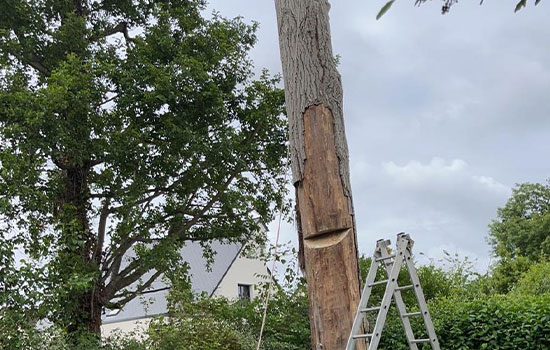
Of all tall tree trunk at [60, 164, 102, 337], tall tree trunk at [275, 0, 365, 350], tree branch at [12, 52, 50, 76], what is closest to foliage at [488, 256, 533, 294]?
tall tree trunk at [60, 164, 102, 337]

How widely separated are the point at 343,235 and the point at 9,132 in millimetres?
5611

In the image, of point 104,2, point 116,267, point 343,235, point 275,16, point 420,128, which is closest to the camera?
point 343,235

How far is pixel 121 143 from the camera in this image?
27.6 feet

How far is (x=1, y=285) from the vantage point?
7.41 meters

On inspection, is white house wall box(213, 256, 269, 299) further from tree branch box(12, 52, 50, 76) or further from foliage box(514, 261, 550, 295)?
tree branch box(12, 52, 50, 76)

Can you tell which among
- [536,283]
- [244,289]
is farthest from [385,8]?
[244,289]

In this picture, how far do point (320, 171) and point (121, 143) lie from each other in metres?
5.21

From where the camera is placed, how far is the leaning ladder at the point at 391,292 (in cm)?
347

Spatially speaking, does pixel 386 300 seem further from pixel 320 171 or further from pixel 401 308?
pixel 320 171

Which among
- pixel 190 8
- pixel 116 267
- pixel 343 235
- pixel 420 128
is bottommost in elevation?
pixel 343 235

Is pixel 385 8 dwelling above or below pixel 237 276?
below

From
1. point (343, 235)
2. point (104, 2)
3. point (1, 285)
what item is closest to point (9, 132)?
point (1, 285)

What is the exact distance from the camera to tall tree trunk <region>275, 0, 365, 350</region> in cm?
364

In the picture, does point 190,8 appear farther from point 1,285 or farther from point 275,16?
point 275,16
